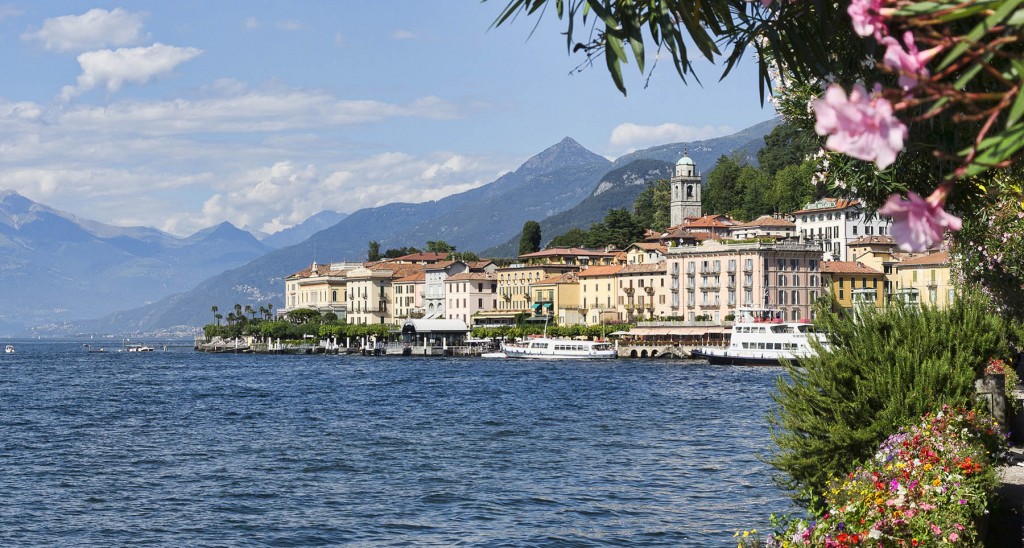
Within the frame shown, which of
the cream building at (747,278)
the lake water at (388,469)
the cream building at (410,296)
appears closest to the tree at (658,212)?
the cream building at (410,296)

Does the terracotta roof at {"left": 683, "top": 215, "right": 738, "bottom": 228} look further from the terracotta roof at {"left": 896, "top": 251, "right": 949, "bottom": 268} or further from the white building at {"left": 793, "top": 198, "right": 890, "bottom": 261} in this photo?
the terracotta roof at {"left": 896, "top": 251, "right": 949, "bottom": 268}

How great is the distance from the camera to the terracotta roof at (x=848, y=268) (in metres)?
120

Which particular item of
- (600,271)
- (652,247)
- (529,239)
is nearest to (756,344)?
(652,247)

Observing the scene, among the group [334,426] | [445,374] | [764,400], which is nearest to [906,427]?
[334,426]

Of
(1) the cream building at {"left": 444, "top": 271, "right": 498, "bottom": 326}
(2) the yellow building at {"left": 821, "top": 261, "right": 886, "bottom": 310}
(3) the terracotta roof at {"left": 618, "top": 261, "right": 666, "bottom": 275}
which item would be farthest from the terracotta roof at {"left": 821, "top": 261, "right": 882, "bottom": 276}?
Result: (1) the cream building at {"left": 444, "top": 271, "right": 498, "bottom": 326}

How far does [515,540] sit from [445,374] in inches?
2843

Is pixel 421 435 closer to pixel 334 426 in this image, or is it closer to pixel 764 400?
pixel 334 426

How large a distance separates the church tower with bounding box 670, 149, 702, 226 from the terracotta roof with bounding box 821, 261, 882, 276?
5405 centimetres

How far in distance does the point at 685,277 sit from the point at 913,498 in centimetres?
11774

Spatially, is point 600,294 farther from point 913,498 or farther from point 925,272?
point 913,498

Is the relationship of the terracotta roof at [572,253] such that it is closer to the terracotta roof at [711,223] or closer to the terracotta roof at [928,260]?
the terracotta roof at [711,223]

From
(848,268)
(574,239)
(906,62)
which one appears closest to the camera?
(906,62)

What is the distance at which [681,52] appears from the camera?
20.4 ft

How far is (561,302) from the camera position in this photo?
481ft
